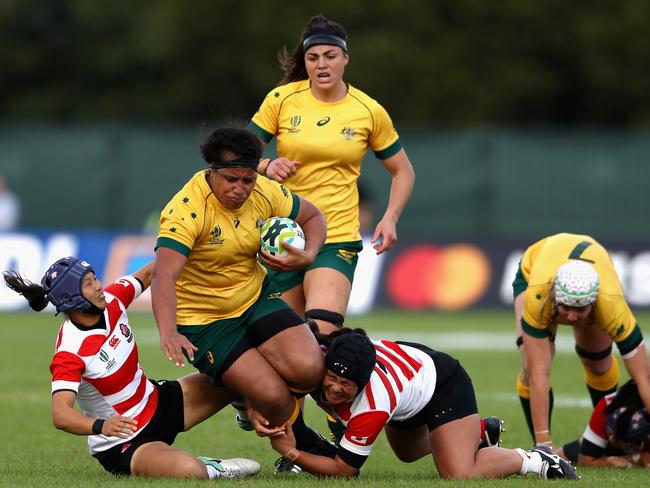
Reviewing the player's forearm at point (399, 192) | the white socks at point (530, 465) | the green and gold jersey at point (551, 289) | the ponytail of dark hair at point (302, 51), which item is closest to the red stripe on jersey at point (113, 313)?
the player's forearm at point (399, 192)

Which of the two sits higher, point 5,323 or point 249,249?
point 249,249

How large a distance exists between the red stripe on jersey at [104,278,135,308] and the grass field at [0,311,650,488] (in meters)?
0.95

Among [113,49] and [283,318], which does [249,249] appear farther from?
[113,49]

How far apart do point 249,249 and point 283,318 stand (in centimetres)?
A: 44

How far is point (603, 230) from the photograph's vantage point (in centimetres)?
2197

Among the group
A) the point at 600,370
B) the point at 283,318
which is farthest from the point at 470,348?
the point at 283,318

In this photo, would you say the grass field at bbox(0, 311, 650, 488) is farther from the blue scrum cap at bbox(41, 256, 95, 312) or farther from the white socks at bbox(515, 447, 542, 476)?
the blue scrum cap at bbox(41, 256, 95, 312)

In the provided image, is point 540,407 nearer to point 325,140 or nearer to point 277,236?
point 277,236

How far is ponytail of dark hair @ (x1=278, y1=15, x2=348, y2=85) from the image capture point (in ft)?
27.7

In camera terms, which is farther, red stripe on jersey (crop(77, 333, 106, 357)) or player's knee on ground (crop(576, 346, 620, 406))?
player's knee on ground (crop(576, 346, 620, 406))

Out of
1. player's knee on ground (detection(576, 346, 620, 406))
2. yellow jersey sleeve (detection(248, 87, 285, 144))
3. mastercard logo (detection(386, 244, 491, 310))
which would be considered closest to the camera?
yellow jersey sleeve (detection(248, 87, 285, 144))

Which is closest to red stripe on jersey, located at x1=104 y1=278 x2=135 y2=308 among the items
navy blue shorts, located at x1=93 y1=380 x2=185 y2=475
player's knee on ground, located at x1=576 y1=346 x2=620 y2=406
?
navy blue shorts, located at x1=93 y1=380 x2=185 y2=475

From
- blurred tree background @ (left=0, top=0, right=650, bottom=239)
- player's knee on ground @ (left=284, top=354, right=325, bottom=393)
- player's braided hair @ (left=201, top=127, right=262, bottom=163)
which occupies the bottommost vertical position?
player's knee on ground @ (left=284, top=354, right=325, bottom=393)

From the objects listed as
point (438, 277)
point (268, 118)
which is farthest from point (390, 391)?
point (438, 277)
